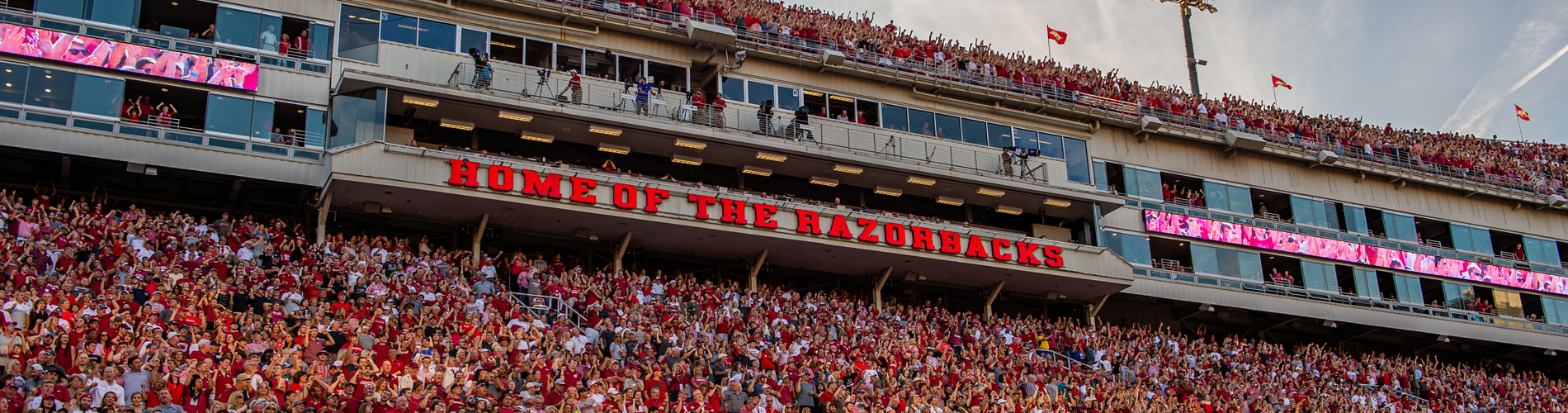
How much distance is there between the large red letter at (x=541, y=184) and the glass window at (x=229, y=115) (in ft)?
18.6

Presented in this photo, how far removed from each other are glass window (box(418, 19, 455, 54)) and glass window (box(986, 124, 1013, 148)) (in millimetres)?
14459

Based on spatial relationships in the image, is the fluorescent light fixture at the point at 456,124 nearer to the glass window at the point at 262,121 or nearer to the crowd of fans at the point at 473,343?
the crowd of fans at the point at 473,343

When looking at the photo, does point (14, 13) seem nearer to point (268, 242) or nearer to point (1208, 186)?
point (268, 242)

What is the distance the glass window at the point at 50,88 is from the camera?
2566cm

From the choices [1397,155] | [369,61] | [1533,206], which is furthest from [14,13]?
[1533,206]

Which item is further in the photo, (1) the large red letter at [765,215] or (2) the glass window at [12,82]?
(1) the large red letter at [765,215]

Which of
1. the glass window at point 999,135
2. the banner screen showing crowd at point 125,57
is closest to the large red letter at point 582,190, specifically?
the banner screen showing crowd at point 125,57

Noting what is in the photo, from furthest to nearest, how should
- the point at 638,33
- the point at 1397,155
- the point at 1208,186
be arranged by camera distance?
the point at 1397,155, the point at 1208,186, the point at 638,33

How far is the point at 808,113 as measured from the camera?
34219 mm

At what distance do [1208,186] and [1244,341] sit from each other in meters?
5.56

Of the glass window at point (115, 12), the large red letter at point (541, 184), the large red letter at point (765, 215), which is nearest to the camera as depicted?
the glass window at point (115, 12)

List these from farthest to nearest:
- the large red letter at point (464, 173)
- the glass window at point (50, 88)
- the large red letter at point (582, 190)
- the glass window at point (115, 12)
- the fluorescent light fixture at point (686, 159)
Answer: the fluorescent light fixture at point (686, 159)
the large red letter at point (582, 190)
the large red letter at point (464, 173)
the glass window at point (115, 12)
the glass window at point (50, 88)

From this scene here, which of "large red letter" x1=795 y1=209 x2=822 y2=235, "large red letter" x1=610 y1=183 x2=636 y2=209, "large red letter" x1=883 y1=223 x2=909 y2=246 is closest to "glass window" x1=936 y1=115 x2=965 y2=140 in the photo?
"large red letter" x1=883 y1=223 x2=909 y2=246

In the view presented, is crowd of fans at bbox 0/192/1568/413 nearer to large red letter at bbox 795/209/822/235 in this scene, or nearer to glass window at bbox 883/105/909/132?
large red letter at bbox 795/209/822/235
